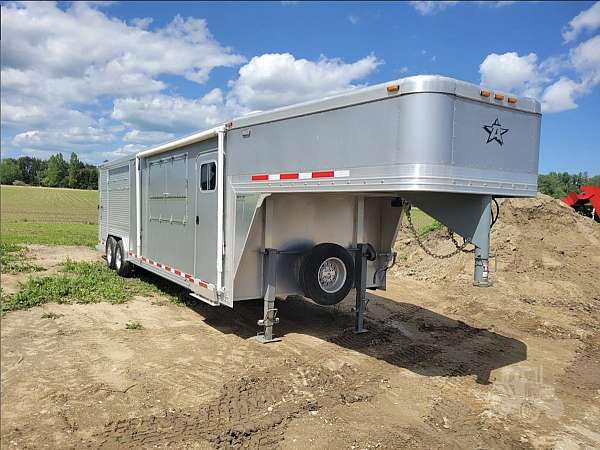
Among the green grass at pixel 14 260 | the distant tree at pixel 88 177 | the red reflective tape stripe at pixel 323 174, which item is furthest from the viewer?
the distant tree at pixel 88 177

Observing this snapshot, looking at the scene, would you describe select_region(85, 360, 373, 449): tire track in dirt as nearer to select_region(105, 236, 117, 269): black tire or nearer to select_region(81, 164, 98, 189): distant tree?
select_region(105, 236, 117, 269): black tire

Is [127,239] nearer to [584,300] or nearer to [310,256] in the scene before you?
[310,256]

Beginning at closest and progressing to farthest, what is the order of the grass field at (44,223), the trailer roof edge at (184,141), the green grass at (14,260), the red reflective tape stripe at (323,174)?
the red reflective tape stripe at (323,174) < the trailer roof edge at (184,141) < the green grass at (14,260) < the grass field at (44,223)

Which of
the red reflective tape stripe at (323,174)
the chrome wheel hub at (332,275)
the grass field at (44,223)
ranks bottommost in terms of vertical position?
the grass field at (44,223)

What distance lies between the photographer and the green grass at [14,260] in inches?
418

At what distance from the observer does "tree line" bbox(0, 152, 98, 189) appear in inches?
3031

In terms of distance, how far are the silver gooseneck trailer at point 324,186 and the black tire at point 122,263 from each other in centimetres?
27

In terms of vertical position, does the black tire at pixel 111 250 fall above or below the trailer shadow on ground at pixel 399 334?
above

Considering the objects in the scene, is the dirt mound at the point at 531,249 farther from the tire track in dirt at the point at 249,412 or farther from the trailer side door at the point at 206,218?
the tire track in dirt at the point at 249,412

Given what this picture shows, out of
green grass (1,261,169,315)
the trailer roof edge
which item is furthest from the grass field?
the trailer roof edge

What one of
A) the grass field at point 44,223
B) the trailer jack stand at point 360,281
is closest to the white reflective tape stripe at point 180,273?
the trailer jack stand at point 360,281

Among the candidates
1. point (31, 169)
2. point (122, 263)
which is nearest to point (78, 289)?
point (122, 263)

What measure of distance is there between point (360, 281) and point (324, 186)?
2719mm

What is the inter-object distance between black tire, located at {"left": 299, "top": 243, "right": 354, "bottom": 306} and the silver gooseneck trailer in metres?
0.02
